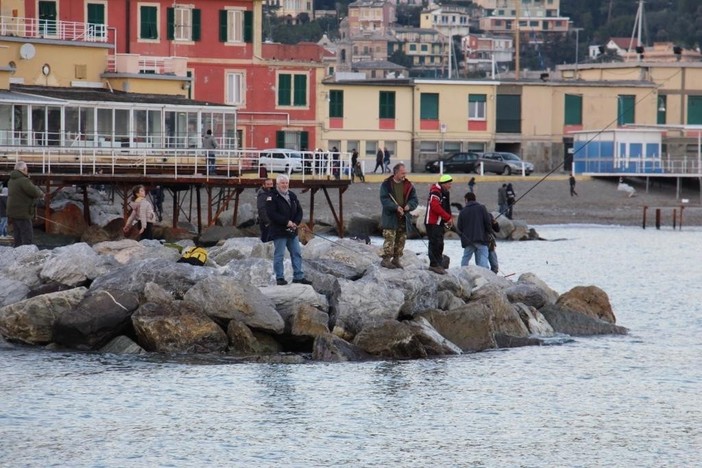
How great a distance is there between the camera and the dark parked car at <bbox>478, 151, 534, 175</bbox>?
244ft

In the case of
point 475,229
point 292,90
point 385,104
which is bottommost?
point 475,229

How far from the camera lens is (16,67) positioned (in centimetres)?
5469

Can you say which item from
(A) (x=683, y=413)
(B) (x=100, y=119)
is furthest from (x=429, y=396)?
(B) (x=100, y=119)

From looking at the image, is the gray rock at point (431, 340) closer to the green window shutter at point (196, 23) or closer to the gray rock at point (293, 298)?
the gray rock at point (293, 298)

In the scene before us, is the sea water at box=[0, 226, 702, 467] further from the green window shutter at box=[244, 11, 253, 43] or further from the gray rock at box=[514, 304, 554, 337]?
the green window shutter at box=[244, 11, 253, 43]

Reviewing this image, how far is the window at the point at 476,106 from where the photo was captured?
8106 centimetres

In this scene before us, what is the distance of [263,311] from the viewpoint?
24812 millimetres

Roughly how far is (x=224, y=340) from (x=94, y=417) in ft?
15.7

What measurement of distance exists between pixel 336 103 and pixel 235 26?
31.9ft

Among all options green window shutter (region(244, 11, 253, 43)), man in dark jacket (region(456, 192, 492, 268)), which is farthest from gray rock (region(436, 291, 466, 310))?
green window shutter (region(244, 11, 253, 43))

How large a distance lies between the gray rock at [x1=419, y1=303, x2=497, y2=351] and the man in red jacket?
5.95ft

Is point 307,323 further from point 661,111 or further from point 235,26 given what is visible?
point 661,111

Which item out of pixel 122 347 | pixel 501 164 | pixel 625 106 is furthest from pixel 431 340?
pixel 625 106

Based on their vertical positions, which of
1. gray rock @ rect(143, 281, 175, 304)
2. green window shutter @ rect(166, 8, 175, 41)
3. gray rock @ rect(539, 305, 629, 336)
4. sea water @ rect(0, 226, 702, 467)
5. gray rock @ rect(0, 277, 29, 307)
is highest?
green window shutter @ rect(166, 8, 175, 41)
